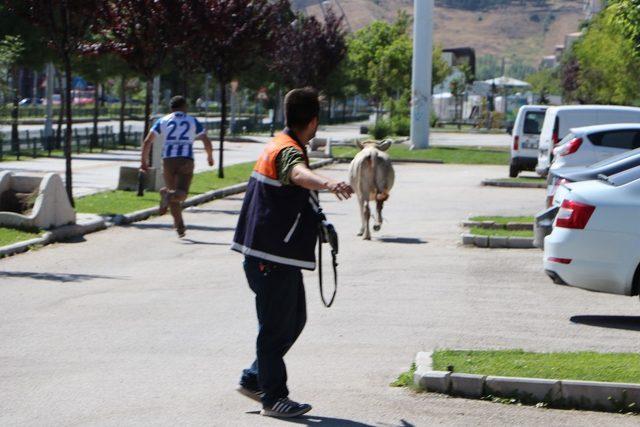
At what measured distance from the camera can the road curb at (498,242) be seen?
18156 millimetres

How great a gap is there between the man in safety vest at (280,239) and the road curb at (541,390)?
3.73ft

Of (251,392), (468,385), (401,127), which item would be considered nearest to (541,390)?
(468,385)

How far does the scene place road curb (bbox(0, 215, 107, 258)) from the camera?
16469 millimetres

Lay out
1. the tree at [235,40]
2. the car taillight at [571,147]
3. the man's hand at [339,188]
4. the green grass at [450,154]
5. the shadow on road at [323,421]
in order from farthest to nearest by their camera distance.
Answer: the green grass at [450,154] < the tree at [235,40] < the car taillight at [571,147] < the shadow on road at [323,421] < the man's hand at [339,188]

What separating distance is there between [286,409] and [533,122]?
28.8 meters

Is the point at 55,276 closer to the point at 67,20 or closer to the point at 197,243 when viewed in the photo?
the point at 197,243

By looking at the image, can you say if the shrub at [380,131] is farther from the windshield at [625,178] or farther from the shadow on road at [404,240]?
the windshield at [625,178]

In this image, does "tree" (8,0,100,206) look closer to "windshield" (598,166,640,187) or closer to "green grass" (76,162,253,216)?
"green grass" (76,162,253,216)

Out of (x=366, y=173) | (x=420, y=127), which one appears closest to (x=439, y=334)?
(x=366, y=173)

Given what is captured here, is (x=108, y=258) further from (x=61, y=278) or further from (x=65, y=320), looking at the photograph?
(x=65, y=320)

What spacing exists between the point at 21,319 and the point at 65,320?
1.28ft

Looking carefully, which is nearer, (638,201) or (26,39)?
(638,201)

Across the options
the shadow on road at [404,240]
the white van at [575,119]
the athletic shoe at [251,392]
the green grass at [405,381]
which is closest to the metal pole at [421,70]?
the white van at [575,119]

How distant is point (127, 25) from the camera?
25.5m
